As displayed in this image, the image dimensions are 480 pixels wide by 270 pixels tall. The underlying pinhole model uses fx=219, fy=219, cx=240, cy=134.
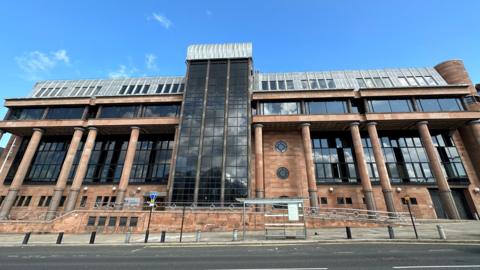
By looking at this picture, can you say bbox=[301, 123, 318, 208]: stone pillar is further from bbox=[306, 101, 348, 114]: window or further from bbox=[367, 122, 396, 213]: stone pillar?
bbox=[367, 122, 396, 213]: stone pillar

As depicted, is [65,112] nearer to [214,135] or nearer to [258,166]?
[214,135]

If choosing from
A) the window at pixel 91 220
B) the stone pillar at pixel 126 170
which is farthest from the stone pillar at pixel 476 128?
the window at pixel 91 220

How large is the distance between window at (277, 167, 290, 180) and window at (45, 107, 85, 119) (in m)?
33.7

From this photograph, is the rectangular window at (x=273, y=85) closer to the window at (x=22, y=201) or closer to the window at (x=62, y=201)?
the window at (x=62, y=201)

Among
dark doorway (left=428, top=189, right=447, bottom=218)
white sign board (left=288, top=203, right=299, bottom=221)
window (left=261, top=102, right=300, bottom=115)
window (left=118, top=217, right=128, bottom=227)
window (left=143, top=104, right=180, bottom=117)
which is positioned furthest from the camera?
window (left=143, top=104, right=180, bottom=117)

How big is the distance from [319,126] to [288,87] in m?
8.87

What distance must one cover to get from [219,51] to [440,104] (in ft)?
114

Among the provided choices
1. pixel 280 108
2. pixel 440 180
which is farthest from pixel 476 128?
pixel 280 108

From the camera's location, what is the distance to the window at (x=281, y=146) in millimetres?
35156

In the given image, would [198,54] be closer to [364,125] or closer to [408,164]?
[364,125]

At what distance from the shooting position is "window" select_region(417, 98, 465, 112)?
31.8 meters

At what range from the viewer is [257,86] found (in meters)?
38.5

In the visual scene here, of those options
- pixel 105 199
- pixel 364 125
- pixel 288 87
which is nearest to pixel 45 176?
pixel 105 199

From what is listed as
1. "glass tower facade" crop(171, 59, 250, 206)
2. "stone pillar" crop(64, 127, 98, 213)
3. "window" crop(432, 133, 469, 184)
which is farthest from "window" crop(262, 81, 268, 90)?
"stone pillar" crop(64, 127, 98, 213)
